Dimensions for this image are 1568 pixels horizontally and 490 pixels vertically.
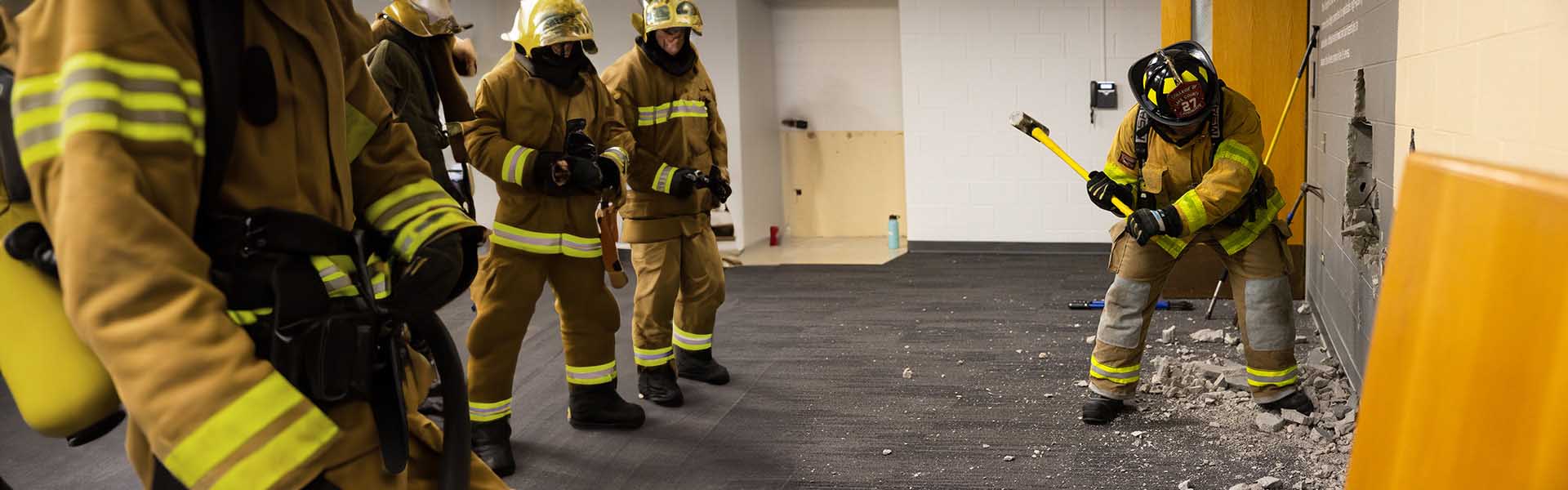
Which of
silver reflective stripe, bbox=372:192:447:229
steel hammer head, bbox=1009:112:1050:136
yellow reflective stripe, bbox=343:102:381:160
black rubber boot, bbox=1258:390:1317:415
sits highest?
yellow reflective stripe, bbox=343:102:381:160

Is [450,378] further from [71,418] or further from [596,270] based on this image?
[596,270]

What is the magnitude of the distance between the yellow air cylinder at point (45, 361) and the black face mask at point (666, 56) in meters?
3.12

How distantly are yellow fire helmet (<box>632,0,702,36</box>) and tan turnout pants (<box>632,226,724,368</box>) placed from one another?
80 centimetres

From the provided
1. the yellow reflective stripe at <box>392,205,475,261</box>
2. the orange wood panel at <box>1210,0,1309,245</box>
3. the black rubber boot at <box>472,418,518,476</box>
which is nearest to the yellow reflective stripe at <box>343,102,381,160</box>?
the yellow reflective stripe at <box>392,205,475,261</box>

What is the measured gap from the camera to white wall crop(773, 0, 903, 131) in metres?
8.96

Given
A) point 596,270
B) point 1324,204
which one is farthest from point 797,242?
point 596,270

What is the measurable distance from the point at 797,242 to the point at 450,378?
7695mm

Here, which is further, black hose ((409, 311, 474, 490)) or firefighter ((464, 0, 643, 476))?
firefighter ((464, 0, 643, 476))

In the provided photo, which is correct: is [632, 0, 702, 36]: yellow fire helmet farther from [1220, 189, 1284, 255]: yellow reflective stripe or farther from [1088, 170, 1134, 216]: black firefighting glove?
[1220, 189, 1284, 255]: yellow reflective stripe

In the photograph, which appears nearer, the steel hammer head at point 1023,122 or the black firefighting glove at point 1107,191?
the black firefighting glove at point 1107,191

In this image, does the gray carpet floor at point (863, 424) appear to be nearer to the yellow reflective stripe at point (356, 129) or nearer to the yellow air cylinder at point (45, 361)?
the yellow reflective stripe at point (356, 129)

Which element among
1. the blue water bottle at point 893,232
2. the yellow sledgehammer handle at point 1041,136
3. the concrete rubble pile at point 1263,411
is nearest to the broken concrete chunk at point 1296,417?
the concrete rubble pile at point 1263,411

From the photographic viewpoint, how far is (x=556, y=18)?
3.66 m

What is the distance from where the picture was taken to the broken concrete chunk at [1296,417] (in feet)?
12.6
